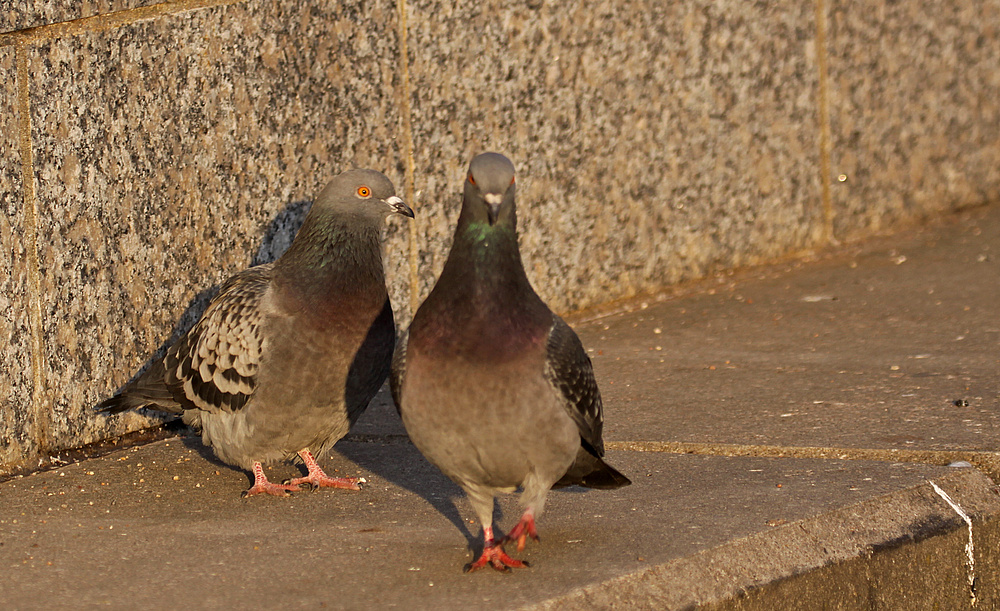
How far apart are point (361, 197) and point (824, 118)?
3863 mm

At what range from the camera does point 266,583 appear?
361cm

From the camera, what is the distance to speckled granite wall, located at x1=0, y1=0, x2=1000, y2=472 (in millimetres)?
4973

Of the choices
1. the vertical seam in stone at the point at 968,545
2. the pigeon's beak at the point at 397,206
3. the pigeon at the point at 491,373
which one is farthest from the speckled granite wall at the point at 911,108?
the pigeon at the point at 491,373

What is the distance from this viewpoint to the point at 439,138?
6.33 m

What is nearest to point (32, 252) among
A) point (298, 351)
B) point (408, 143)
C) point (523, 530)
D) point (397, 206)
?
point (298, 351)

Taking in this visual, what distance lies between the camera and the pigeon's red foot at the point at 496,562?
368 cm

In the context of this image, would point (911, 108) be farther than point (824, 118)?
Yes

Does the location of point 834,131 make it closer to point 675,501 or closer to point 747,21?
point 747,21

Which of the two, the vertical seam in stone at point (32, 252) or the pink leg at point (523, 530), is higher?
the vertical seam in stone at point (32, 252)

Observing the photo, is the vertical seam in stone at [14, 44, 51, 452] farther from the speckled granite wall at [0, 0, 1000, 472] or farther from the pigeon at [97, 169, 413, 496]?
the pigeon at [97, 169, 413, 496]

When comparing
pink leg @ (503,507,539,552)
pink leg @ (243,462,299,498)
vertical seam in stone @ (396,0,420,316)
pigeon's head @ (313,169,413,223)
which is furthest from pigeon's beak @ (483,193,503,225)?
vertical seam in stone @ (396,0,420,316)

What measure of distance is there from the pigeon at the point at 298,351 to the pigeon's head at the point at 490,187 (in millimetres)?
1064

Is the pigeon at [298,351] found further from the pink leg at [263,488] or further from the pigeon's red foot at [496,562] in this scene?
the pigeon's red foot at [496,562]

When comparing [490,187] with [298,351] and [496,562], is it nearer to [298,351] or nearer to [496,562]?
[496,562]
